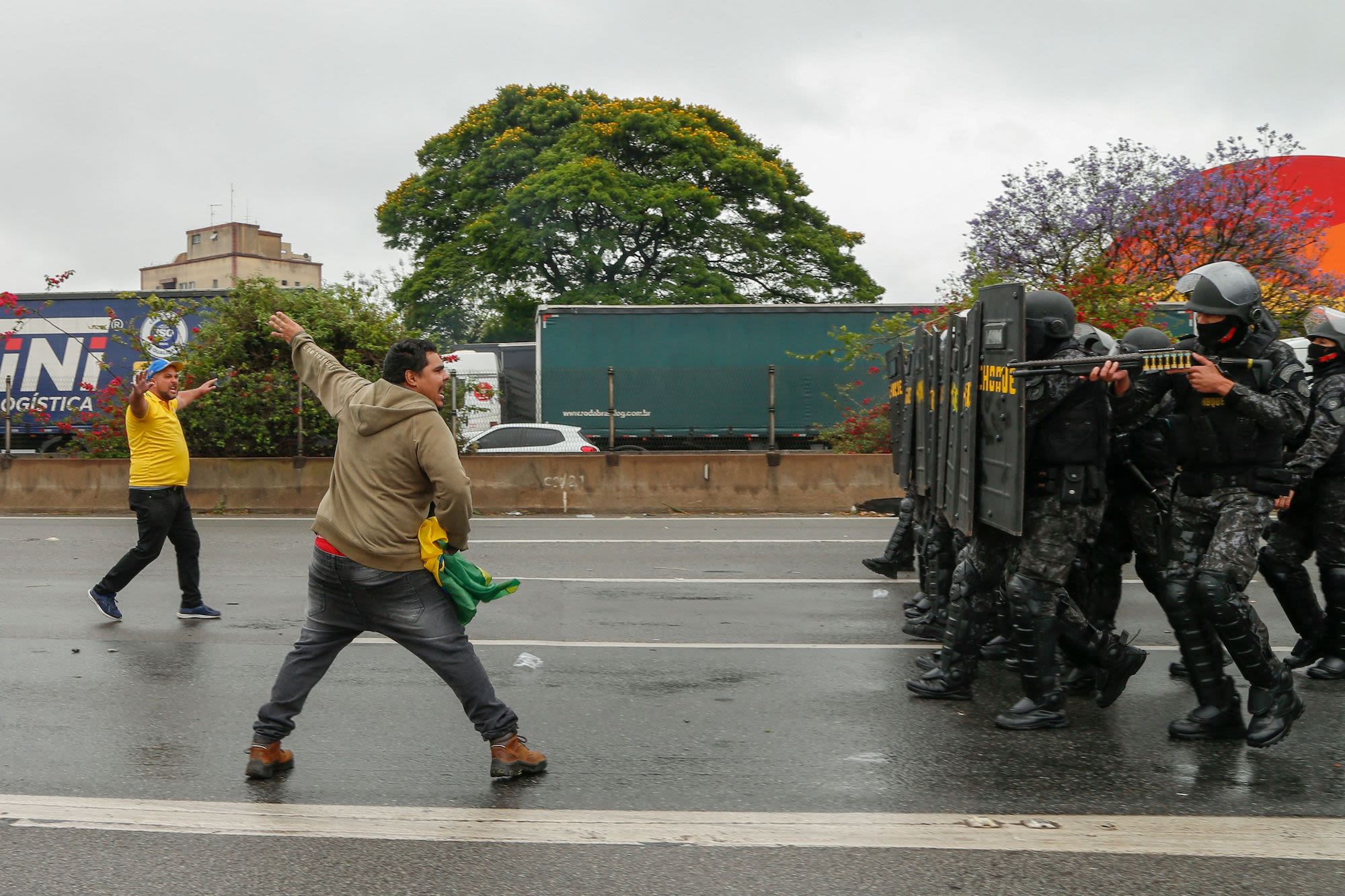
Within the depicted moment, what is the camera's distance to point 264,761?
15.0 feet

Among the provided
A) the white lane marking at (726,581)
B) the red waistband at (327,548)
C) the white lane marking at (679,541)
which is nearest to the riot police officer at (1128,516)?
the red waistband at (327,548)

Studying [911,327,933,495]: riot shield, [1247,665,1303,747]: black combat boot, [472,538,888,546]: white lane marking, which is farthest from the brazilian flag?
[472,538,888,546]: white lane marking

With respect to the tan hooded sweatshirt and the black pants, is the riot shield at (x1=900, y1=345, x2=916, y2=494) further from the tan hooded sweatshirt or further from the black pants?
the black pants

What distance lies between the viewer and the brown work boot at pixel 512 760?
4570 mm

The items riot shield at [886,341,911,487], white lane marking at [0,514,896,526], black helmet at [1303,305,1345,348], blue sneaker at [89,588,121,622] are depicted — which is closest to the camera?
black helmet at [1303,305,1345,348]

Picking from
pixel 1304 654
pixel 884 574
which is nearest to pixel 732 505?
pixel 884 574

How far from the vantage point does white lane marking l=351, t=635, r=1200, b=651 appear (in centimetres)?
712

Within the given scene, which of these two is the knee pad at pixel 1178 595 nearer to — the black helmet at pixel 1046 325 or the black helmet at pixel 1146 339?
the black helmet at pixel 1046 325

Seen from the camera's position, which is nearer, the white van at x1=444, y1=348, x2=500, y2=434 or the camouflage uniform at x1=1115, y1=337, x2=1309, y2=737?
the camouflage uniform at x1=1115, y1=337, x2=1309, y2=737

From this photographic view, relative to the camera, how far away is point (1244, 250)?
1773 cm

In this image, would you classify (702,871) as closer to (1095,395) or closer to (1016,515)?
(1016,515)

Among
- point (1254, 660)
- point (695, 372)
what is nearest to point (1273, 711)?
point (1254, 660)

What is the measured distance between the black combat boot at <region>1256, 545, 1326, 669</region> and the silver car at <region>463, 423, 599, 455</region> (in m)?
12.6

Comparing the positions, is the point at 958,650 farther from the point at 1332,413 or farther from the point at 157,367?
the point at 157,367
